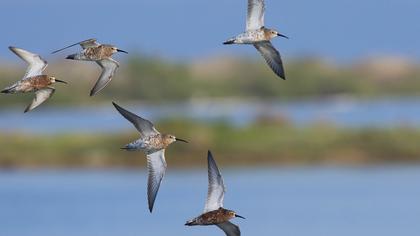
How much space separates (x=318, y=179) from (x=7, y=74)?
21.5 m

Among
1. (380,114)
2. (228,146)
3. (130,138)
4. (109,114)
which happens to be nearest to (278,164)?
(228,146)

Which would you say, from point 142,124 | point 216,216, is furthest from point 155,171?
point 216,216

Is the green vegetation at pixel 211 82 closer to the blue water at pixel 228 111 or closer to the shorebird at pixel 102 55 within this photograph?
the blue water at pixel 228 111

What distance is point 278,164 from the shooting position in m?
44.4

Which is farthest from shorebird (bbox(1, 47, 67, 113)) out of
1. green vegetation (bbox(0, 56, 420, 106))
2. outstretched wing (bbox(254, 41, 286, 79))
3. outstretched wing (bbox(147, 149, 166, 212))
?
green vegetation (bbox(0, 56, 420, 106))

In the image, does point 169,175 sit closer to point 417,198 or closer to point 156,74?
point 417,198

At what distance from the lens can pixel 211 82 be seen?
64.7 meters

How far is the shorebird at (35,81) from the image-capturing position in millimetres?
18188

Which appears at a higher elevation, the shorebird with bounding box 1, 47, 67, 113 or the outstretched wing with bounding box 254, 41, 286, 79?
the outstretched wing with bounding box 254, 41, 286, 79

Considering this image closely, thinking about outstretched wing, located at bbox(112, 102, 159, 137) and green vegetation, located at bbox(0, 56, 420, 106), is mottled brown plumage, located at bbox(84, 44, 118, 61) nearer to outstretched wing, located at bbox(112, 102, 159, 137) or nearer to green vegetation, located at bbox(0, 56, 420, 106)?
outstretched wing, located at bbox(112, 102, 159, 137)

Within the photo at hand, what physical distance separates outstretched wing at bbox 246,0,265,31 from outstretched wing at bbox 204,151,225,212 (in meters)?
1.66

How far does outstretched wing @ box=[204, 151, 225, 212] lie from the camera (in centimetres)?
1794

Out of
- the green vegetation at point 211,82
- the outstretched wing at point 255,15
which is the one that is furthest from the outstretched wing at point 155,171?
the green vegetation at point 211,82

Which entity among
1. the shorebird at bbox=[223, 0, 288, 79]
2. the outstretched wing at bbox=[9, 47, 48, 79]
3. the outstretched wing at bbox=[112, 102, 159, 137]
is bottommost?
the outstretched wing at bbox=[112, 102, 159, 137]
